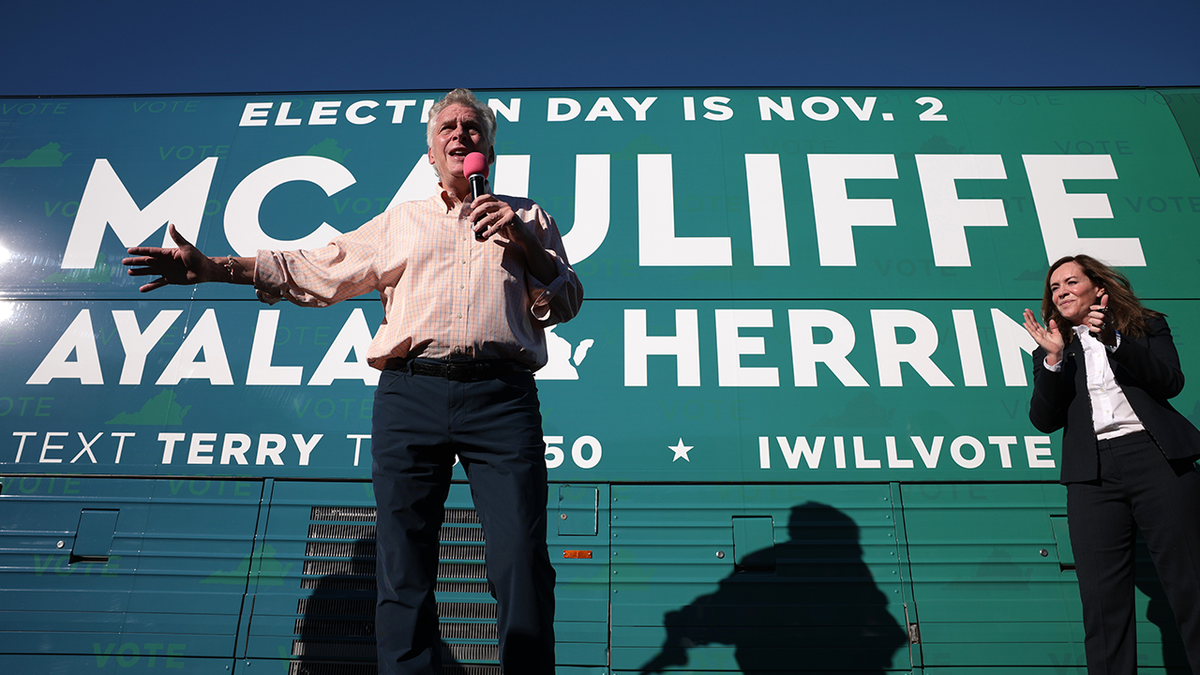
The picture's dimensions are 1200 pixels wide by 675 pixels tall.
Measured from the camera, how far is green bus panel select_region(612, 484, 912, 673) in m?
2.48

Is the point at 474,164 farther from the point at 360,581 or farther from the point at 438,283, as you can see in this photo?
the point at 360,581

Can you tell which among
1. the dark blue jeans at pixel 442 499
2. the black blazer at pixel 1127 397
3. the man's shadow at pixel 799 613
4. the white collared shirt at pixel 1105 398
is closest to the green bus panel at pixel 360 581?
the man's shadow at pixel 799 613

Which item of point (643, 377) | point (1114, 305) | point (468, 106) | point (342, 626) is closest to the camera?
point (468, 106)

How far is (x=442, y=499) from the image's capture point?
61.7 inches

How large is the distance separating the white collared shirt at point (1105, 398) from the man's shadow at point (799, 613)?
0.90m

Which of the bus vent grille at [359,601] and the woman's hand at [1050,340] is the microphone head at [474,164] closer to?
the bus vent grille at [359,601]

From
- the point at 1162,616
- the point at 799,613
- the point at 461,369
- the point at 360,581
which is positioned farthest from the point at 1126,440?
the point at 360,581

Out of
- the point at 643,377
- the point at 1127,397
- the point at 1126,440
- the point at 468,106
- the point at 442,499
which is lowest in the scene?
the point at 442,499

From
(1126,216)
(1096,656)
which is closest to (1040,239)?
(1126,216)

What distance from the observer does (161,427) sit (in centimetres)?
288

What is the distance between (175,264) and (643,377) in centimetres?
181

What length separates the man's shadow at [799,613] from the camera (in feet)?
8.13

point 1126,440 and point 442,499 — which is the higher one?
point 1126,440

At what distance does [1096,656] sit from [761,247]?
6.29 feet
